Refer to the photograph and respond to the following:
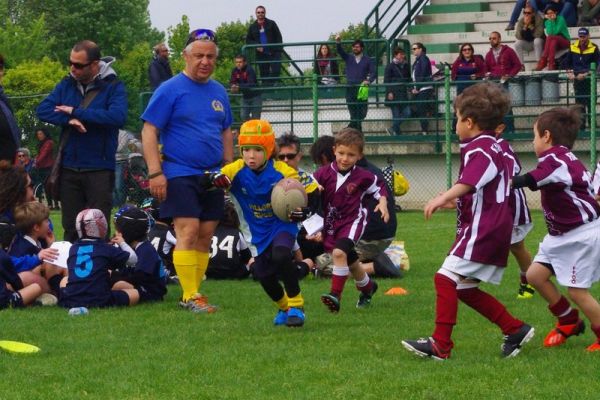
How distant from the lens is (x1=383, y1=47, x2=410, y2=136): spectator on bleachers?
2425 centimetres

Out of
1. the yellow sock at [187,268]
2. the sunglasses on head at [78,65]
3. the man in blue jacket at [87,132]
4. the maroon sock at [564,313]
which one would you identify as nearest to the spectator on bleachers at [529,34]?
the man in blue jacket at [87,132]

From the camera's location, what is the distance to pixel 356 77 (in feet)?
82.5

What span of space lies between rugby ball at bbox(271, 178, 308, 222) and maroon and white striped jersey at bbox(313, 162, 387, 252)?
49.6 inches

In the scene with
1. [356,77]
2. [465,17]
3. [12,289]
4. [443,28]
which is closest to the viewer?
[12,289]

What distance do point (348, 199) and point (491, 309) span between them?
8.84 ft

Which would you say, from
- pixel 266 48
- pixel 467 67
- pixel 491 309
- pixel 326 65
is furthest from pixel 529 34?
pixel 491 309

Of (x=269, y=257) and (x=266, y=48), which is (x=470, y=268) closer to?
(x=269, y=257)

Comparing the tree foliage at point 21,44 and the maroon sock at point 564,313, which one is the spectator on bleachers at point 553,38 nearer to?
the maroon sock at point 564,313

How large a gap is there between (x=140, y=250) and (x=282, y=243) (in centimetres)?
199

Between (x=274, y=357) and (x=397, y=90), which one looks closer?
(x=274, y=357)

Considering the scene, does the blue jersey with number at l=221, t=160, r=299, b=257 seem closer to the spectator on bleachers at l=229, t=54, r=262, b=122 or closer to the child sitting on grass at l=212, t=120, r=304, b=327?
the child sitting on grass at l=212, t=120, r=304, b=327

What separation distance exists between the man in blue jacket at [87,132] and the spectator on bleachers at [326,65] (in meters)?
15.0

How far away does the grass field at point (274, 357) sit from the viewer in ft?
22.7

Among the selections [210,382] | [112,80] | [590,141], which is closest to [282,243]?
[210,382]
